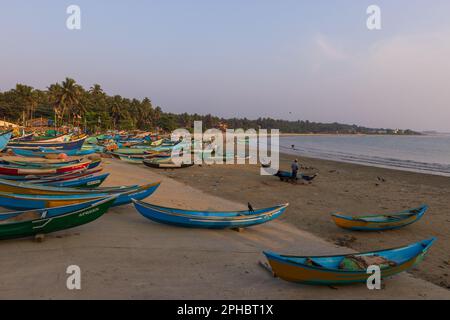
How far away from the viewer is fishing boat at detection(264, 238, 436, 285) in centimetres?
623

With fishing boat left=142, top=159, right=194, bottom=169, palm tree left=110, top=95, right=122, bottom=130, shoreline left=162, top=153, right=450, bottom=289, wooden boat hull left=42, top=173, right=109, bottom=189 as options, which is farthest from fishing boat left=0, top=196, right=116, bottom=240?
palm tree left=110, top=95, right=122, bottom=130

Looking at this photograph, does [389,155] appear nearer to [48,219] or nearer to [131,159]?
[131,159]

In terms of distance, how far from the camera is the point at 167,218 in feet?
34.7

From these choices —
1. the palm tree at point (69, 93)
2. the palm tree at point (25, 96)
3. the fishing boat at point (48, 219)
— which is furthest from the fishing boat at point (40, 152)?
the palm tree at point (25, 96)

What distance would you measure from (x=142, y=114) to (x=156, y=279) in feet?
330

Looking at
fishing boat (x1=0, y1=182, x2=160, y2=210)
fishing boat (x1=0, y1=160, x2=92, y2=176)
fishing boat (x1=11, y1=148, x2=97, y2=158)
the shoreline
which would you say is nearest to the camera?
fishing boat (x1=0, y1=182, x2=160, y2=210)

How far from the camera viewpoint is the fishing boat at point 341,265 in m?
6.23

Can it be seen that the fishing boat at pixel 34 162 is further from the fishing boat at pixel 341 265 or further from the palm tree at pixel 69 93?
the palm tree at pixel 69 93

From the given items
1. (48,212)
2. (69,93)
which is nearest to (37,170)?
(48,212)

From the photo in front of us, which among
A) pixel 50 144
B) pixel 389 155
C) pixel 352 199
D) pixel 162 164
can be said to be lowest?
pixel 352 199

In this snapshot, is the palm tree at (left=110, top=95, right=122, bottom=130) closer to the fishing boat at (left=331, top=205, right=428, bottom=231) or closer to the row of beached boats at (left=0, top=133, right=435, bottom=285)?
the row of beached boats at (left=0, top=133, right=435, bottom=285)

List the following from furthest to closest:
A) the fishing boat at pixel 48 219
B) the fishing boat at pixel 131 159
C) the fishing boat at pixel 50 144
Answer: the fishing boat at pixel 131 159 → the fishing boat at pixel 50 144 → the fishing boat at pixel 48 219

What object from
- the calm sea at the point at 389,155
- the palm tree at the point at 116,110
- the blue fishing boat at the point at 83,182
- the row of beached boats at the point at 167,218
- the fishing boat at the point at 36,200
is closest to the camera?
the row of beached boats at the point at 167,218

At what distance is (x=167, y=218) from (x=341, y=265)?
19.3 feet
